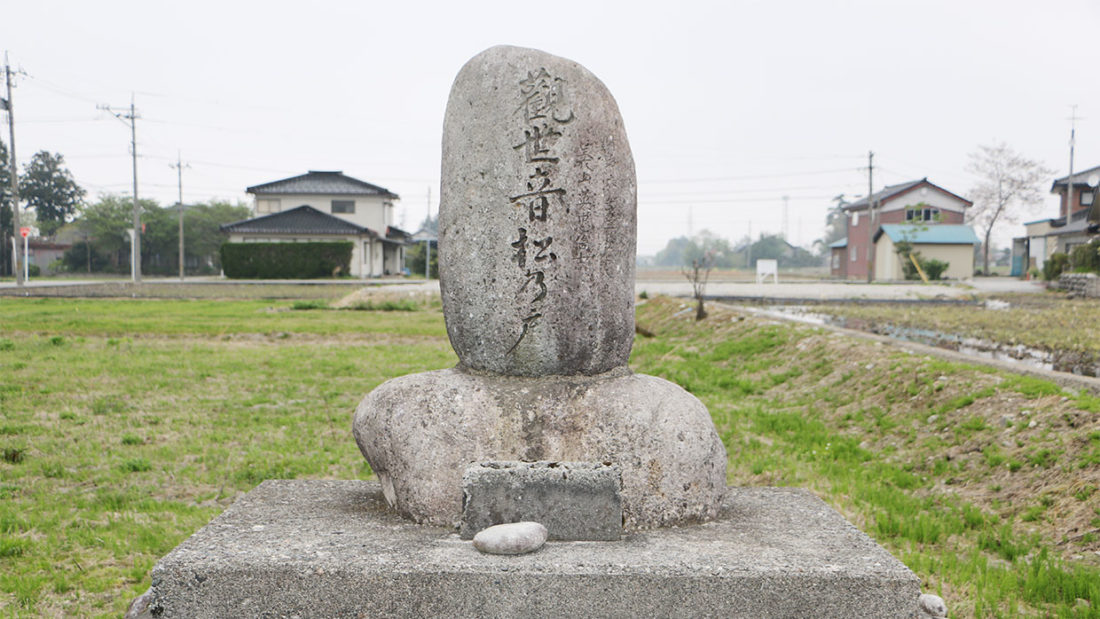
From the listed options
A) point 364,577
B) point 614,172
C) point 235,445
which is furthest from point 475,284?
point 235,445

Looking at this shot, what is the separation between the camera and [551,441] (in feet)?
12.6

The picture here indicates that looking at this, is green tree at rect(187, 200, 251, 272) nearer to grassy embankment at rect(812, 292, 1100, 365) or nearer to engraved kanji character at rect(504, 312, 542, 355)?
grassy embankment at rect(812, 292, 1100, 365)

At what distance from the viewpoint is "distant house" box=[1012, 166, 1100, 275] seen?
118 ft

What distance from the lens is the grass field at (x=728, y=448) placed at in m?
4.33

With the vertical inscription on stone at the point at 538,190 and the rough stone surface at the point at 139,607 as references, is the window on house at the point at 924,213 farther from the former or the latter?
the rough stone surface at the point at 139,607

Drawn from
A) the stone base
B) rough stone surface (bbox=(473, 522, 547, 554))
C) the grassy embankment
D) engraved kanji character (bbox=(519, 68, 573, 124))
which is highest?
engraved kanji character (bbox=(519, 68, 573, 124))

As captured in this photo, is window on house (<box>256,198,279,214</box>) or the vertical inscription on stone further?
window on house (<box>256,198,279,214</box>)

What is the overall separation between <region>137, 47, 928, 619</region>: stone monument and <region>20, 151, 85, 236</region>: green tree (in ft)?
203

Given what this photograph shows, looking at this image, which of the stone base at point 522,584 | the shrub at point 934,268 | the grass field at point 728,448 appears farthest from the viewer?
the shrub at point 934,268

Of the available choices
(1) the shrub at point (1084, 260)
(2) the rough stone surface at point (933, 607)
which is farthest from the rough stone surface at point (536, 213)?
(1) the shrub at point (1084, 260)

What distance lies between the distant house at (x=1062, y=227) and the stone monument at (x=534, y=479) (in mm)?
33313

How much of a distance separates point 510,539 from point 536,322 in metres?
1.19

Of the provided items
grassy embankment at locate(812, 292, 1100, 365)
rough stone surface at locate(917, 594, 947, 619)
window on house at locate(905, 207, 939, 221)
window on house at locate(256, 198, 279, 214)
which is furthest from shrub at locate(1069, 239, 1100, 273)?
window on house at locate(256, 198, 279, 214)

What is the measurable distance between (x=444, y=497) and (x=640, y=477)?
36.6 inches
